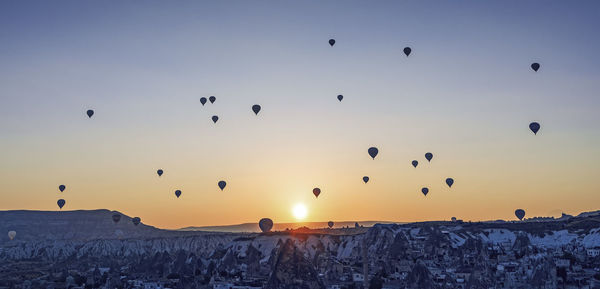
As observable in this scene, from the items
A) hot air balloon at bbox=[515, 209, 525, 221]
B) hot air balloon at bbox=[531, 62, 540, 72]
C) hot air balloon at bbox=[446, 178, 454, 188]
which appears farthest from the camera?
hot air balloon at bbox=[515, 209, 525, 221]

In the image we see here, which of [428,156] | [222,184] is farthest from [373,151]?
[222,184]

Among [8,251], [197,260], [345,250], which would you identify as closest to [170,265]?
[197,260]

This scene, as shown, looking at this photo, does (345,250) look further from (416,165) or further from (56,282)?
(56,282)

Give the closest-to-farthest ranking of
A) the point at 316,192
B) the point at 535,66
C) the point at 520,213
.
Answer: the point at 535,66, the point at 316,192, the point at 520,213

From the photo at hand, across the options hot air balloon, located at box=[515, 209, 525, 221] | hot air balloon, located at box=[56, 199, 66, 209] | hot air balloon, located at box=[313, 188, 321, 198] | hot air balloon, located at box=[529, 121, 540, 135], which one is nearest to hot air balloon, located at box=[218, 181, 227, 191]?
hot air balloon, located at box=[313, 188, 321, 198]

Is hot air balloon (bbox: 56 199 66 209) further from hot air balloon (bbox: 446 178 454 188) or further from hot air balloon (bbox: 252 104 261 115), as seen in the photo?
hot air balloon (bbox: 446 178 454 188)

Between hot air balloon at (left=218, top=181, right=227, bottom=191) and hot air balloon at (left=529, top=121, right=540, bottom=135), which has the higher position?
hot air balloon at (left=529, top=121, right=540, bottom=135)

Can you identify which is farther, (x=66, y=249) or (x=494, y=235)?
(x=66, y=249)

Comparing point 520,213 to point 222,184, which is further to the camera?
point 520,213

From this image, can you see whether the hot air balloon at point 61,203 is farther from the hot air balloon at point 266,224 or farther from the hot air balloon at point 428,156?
the hot air balloon at point 428,156

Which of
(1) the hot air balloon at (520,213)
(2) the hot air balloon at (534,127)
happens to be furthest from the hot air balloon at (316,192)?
(1) the hot air balloon at (520,213)

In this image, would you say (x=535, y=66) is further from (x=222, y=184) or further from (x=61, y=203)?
(x=61, y=203)
